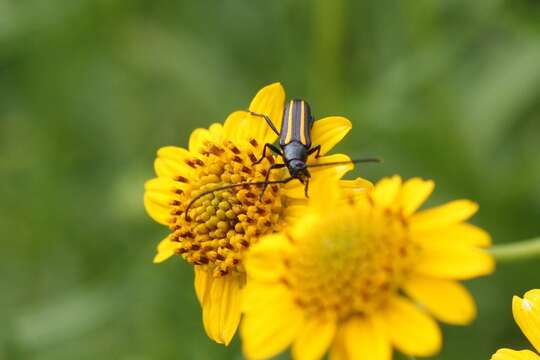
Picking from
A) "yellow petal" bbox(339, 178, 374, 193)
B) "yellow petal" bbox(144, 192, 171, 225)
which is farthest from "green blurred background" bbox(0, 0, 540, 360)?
"yellow petal" bbox(339, 178, 374, 193)

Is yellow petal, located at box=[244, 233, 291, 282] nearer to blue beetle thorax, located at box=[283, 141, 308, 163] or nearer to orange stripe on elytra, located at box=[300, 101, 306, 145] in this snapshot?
blue beetle thorax, located at box=[283, 141, 308, 163]

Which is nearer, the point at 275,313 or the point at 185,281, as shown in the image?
the point at 275,313

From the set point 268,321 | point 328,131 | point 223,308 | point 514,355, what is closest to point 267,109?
point 328,131

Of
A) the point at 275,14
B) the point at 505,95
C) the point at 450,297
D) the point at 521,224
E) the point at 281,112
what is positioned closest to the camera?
the point at 450,297

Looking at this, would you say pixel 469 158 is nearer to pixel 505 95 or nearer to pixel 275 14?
pixel 505 95

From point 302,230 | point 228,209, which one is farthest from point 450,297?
point 228,209

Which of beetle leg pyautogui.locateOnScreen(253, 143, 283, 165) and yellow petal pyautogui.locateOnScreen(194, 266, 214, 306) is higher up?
beetle leg pyautogui.locateOnScreen(253, 143, 283, 165)
